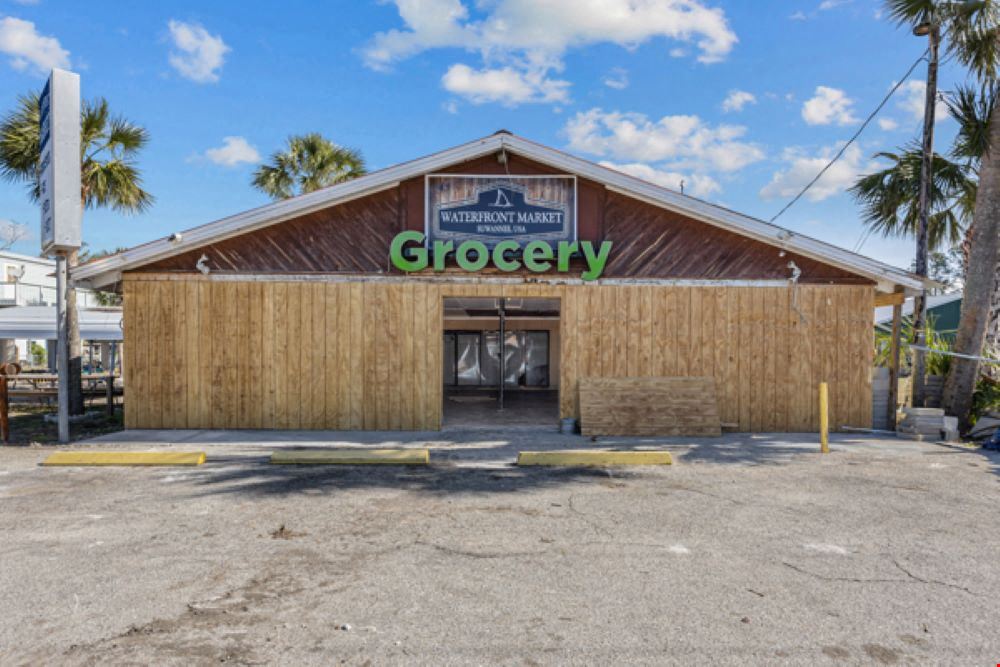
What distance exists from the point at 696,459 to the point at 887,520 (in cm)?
323

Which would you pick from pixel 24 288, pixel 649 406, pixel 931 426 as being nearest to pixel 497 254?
pixel 649 406

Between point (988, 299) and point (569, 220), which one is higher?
point (569, 220)

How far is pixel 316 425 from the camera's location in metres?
11.8

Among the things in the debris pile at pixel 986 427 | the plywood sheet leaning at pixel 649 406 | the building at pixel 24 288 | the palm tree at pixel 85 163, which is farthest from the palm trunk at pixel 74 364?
the building at pixel 24 288

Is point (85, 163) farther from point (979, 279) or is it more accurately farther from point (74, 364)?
point (979, 279)

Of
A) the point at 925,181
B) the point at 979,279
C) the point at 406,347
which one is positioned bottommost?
the point at 406,347

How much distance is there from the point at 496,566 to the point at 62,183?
10.0m

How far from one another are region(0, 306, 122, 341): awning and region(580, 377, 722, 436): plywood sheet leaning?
47.6 ft

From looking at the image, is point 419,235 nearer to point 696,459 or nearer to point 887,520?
point 696,459

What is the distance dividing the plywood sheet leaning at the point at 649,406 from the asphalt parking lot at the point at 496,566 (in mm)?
2754

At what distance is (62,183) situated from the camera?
10.5m

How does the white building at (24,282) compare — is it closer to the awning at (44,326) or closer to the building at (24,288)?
the building at (24,288)

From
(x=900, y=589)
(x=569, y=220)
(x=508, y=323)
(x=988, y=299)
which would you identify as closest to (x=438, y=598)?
(x=900, y=589)

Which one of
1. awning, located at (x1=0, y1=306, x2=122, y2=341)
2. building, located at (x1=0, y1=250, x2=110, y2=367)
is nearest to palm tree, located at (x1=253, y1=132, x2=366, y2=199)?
awning, located at (x1=0, y1=306, x2=122, y2=341)
